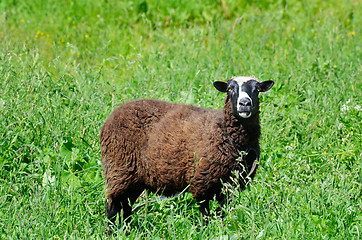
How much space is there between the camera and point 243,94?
13.5 ft

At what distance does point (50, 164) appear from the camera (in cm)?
455

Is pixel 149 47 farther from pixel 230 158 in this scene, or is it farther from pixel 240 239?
pixel 240 239

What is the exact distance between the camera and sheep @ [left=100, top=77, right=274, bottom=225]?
4125 millimetres

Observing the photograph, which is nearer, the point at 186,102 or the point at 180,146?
the point at 180,146

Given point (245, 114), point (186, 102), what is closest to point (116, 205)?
point (245, 114)

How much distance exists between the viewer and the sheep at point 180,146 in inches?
162

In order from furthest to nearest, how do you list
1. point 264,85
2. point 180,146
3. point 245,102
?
point 264,85
point 180,146
point 245,102

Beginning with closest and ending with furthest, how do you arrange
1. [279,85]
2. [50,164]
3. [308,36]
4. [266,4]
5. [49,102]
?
[50,164], [49,102], [279,85], [308,36], [266,4]

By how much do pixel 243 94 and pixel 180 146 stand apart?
734 millimetres

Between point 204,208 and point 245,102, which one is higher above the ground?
point 245,102

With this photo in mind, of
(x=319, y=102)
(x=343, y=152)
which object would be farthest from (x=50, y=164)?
(x=319, y=102)

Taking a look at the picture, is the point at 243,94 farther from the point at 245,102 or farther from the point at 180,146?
the point at 180,146

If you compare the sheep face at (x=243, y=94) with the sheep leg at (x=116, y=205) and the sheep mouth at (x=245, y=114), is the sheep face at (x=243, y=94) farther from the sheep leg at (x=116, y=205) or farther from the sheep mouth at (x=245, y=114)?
the sheep leg at (x=116, y=205)

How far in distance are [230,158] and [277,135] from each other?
141 cm
